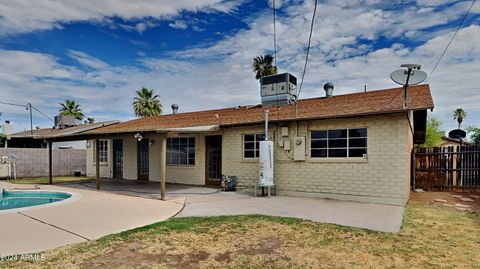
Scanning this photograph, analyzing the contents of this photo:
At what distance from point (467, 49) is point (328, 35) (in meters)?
4.83

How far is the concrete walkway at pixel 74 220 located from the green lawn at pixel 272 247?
55 centimetres

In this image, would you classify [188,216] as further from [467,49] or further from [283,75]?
[467,49]

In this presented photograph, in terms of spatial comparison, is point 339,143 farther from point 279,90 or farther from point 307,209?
point 279,90

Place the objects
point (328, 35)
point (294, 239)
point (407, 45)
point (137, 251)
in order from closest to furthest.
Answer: point (137, 251) < point (294, 239) < point (328, 35) < point (407, 45)

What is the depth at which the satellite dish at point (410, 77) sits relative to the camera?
27.2 ft

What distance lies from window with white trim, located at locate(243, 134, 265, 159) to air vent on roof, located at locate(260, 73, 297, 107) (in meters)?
1.73

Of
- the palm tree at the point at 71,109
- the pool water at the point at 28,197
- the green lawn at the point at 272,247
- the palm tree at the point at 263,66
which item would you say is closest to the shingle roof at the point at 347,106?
the pool water at the point at 28,197

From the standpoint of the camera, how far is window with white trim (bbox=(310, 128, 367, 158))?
923 cm

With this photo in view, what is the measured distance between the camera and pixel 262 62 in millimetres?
26312

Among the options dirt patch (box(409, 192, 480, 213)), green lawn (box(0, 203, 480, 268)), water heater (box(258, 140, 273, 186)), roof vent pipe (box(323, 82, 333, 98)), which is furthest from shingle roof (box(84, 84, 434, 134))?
green lawn (box(0, 203, 480, 268))

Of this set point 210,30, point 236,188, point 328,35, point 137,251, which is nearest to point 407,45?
point 328,35

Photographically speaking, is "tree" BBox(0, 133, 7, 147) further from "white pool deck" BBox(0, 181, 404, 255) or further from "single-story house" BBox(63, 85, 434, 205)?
"white pool deck" BBox(0, 181, 404, 255)

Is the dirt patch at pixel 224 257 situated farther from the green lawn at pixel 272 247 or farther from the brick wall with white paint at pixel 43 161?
the brick wall with white paint at pixel 43 161

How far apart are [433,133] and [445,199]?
14.3 metres
